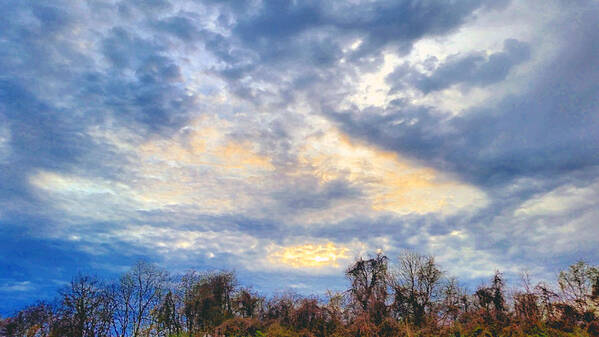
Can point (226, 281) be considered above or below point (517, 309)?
above

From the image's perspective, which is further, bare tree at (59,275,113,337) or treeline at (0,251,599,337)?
bare tree at (59,275,113,337)

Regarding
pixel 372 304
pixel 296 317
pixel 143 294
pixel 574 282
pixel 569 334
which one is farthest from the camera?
pixel 143 294

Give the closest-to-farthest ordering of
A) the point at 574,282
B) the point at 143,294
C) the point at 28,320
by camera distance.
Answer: the point at 574,282
the point at 28,320
the point at 143,294

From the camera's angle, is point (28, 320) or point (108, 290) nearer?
point (28, 320)

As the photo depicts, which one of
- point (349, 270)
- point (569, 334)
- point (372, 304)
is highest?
point (349, 270)

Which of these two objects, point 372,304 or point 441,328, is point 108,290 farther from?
point 441,328

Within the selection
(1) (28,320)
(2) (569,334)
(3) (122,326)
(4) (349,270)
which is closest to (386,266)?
(4) (349,270)

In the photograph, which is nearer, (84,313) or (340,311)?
(340,311)

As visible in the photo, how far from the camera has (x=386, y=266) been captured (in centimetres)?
5572

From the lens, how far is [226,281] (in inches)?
2464

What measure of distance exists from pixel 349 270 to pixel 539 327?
34150mm

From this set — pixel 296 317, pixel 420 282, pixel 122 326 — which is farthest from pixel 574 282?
pixel 122 326

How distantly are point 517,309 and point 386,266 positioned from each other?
3051 centimetres

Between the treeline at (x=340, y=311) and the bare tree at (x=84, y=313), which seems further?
the bare tree at (x=84, y=313)
